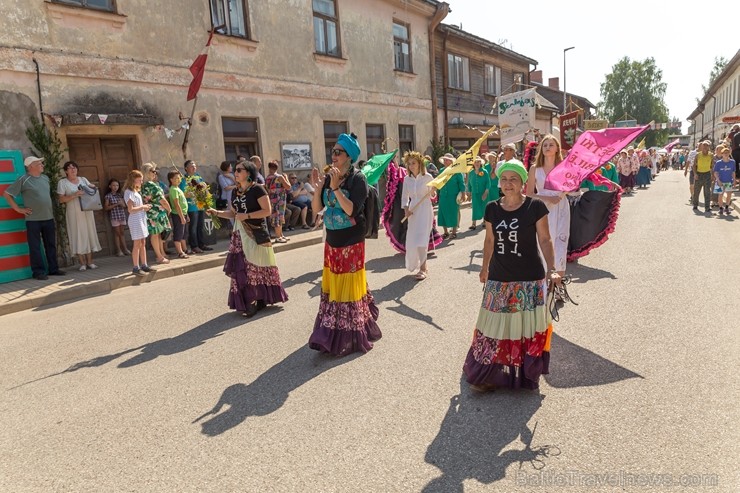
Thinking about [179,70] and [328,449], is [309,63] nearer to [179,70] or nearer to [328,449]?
[179,70]

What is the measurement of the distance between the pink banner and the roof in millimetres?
16741

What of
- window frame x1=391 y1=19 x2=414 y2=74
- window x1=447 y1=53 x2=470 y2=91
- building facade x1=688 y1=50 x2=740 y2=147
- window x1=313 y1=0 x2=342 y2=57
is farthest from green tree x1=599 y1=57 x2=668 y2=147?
window x1=313 y1=0 x2=342 y2=57

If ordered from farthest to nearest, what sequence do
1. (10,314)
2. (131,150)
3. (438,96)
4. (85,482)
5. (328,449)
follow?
1. (438,96)
2. (131,150)
3. (10,314)
4. (328,449)
5. (85,482)

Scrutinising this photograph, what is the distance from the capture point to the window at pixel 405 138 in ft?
59.1

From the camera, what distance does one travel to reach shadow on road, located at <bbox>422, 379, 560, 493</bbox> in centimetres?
263

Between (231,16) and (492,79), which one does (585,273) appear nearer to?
(231,16)

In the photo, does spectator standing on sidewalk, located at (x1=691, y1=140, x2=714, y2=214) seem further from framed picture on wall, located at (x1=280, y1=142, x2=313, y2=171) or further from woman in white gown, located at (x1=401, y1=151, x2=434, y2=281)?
framed picture on wall, located at (x1=280, y1=142, x2=313, y2=171)

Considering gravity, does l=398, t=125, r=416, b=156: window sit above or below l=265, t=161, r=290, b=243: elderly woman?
above

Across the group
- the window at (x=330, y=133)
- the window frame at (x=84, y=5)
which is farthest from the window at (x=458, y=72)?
the window frame at (x=84, y=5)

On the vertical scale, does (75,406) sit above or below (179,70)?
below

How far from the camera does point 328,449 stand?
293 cm

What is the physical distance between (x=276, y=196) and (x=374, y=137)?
677 cm

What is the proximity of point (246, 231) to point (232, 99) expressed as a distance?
7.42 m

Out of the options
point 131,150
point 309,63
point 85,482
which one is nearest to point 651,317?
point 85,482
